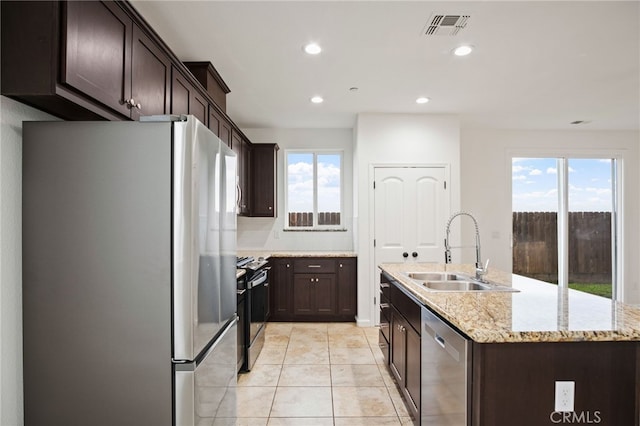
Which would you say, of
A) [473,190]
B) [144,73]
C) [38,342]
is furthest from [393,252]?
[38,342]

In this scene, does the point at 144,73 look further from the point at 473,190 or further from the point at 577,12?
the point at 473,190

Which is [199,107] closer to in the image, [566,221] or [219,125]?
[219,125]

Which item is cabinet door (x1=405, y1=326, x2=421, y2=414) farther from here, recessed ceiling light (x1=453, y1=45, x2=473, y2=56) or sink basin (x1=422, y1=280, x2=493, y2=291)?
recessed ceiling light (x1=453, y1=45, x2=473, y2=56)

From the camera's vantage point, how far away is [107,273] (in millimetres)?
1341

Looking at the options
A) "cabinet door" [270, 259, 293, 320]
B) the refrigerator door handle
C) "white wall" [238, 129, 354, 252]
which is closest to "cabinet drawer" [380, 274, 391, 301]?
"cabinet door" [270, 259, 293, 320]

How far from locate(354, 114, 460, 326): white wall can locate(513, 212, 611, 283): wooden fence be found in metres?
1.73

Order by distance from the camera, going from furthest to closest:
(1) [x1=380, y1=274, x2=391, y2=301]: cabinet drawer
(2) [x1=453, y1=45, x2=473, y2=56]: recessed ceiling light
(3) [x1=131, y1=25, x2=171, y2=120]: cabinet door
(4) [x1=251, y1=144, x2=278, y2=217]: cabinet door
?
(4) [x1=251, y1=144, x2=278, y2=217]: cabinet door
(1) [x1=380, y1=274, x2=391, y2=301]: cabinet drawer
(2) [x1=453, y1=45, x2=473, y2=56]: recessed ceiling light
(3) [x1=131, y1=25, x2=171, y2=120]: cabinet door

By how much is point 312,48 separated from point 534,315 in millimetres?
2320

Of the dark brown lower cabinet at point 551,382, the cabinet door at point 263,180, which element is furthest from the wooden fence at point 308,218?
the dark brown lower cabinet at point 551,382

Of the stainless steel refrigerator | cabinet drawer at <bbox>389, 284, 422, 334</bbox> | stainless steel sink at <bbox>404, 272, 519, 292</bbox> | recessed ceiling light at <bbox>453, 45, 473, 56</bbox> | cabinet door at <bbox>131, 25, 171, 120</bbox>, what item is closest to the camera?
the stainless steel refrigerator

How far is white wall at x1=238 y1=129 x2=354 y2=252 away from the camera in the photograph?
208 inches

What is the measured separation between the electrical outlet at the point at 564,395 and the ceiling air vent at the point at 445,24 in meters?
2.15

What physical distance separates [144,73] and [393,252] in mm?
3474

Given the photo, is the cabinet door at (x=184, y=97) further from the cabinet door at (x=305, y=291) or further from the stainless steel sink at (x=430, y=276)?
the cabinet door at (x=305, y=291)
